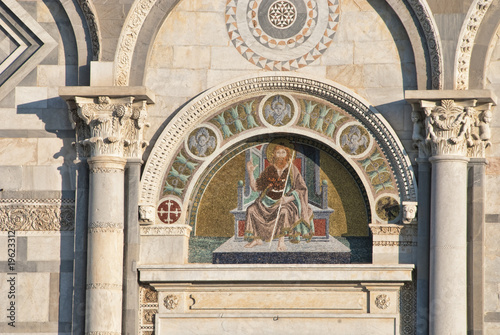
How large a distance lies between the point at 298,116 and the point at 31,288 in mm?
4239

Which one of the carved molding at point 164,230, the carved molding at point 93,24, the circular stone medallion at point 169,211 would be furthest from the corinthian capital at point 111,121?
the carved molding at point 164,230

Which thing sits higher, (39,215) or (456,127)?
(456,127)

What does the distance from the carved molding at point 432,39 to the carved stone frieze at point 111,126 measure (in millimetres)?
3833

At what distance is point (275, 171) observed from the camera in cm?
1527

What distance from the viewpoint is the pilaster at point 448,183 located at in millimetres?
14172

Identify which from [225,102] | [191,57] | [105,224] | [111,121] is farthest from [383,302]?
[111,121]

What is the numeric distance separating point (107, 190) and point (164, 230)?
955mm

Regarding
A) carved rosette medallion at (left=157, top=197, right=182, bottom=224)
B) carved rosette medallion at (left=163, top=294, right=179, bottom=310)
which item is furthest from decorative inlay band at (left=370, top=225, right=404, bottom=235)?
carved rosette medallion at (left=163, top=294, right=179, bottom=310)

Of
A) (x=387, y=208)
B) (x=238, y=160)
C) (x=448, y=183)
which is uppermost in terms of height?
(x=238, y=160)

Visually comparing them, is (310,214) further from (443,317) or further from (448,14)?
(448,14)

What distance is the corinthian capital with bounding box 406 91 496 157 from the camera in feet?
47.4

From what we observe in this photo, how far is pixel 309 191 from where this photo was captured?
15172mm

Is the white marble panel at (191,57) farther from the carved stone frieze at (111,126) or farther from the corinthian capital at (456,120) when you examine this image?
the corinthian capital at (456,120)

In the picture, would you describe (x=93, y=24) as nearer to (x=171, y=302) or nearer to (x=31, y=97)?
(x=31, y=97)
